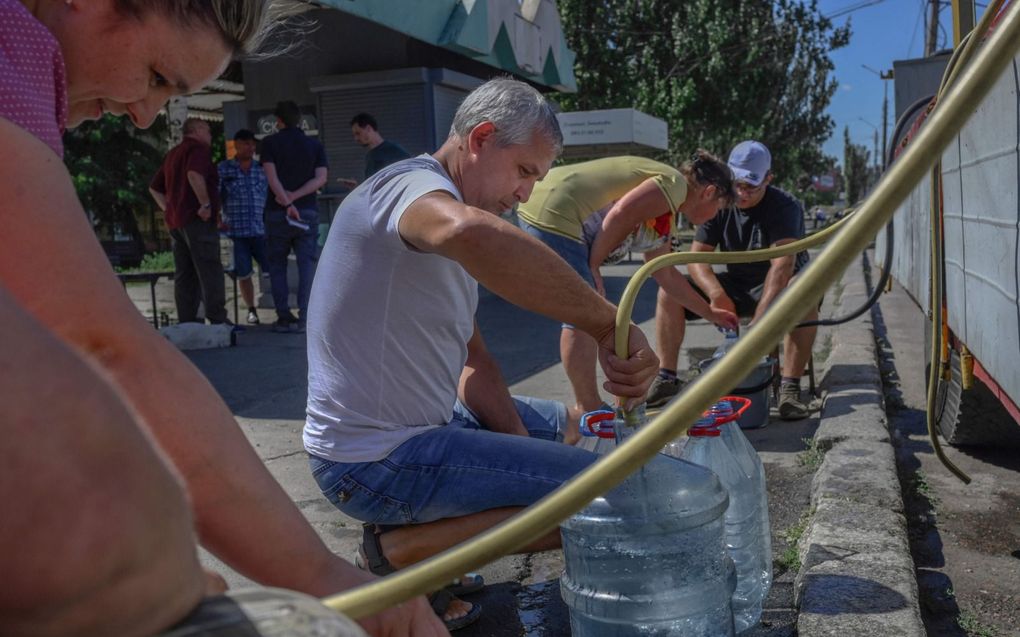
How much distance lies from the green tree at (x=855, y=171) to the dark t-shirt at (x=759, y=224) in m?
54.7

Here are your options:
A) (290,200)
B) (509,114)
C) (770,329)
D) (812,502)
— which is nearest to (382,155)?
(290,200)

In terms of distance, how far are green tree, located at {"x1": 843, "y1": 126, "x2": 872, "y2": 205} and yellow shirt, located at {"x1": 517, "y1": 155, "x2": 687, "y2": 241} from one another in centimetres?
5586

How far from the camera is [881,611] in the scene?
281 centimetres

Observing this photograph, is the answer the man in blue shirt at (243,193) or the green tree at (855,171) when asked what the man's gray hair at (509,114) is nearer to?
the man in blue shirt at (243,193)

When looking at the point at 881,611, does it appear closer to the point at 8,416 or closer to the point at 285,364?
the point at 8,416

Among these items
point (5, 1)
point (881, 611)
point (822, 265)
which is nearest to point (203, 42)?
point (5, 1)

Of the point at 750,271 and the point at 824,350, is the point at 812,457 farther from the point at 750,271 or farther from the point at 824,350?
the point at 824,350

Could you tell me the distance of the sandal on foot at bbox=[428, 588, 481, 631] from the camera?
294cm

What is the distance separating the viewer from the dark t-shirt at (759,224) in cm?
598

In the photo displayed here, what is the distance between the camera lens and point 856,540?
337 centimetres

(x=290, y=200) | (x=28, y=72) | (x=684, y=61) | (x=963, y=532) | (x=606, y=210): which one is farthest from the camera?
(x=684, y=61)

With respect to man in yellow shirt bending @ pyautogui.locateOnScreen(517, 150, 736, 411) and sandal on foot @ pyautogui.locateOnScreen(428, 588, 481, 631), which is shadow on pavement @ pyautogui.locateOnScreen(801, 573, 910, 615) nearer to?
sandal on foot @ pyautogui.locateOnScreen(428, 588, 481, 631)

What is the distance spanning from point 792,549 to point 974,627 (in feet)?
2.19

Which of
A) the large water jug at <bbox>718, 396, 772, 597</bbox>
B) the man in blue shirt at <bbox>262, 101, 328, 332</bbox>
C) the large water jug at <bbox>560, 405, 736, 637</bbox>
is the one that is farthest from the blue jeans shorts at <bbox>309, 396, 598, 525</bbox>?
the man in blue shirt at <bbox>262, 101, 328, 332</bbox>
